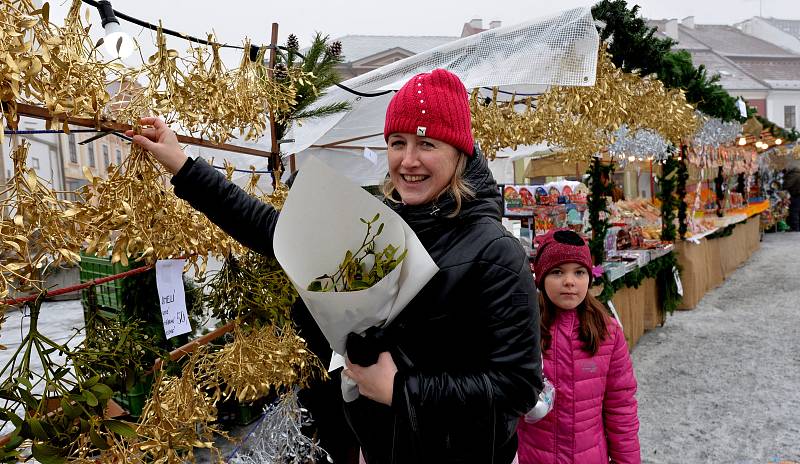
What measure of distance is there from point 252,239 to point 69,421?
0.61 metres

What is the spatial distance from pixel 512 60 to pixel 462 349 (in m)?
2.25

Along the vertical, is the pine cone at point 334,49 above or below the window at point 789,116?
below

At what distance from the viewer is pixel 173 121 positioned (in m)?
1.51

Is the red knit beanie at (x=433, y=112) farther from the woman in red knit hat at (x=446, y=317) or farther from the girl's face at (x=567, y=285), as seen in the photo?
the girl's face at (x=567, y=285)

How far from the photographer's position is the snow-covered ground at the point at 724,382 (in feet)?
11.5

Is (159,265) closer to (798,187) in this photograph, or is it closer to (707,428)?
(707,428)

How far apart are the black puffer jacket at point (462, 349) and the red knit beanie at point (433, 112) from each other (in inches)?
4.4

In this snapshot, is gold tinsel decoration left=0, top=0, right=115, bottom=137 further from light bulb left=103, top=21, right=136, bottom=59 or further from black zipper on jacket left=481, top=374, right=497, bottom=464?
black zipper on jacket left=481, top=374, right=497, bottom=464

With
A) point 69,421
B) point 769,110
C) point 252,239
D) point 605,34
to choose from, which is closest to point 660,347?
point 605,34

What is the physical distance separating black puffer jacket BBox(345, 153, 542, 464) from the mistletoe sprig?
0.15m

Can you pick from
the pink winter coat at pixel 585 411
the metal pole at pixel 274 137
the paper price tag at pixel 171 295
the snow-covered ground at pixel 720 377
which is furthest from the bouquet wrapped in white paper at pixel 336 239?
the snow-covered ground at pixel 720 377

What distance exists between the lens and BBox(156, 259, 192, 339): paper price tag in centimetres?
167

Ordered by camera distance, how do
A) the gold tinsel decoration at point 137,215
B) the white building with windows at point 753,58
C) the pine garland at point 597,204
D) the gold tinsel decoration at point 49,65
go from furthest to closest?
the white building with windows at point 753,58
the pine garland at point 597,204
the gold tinsel decoration at point 137,215
the gold tinsel decoration at point 49,65

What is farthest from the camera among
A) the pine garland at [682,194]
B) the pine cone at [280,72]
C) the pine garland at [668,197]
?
the pine garland at [682,194]
